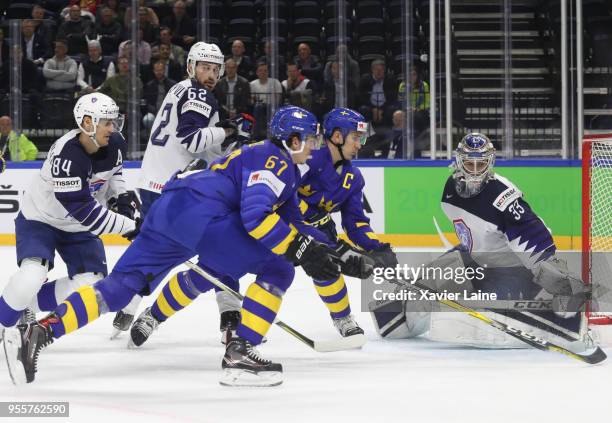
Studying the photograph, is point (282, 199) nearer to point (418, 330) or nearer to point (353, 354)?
point (353, 354)

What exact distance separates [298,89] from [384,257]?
14.5 ft

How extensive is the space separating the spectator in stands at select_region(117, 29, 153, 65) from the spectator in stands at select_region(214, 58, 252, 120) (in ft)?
2.06

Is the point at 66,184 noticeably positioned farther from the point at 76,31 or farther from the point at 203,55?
the point at 76,31

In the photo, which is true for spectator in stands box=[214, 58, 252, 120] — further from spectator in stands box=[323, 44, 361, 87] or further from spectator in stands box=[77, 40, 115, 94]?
spectator in stands box=[77, 40, 115, 94]

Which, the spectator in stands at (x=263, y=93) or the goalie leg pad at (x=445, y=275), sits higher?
the spectator in stands at (x=263, y=93)

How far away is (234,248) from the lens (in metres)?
3.28

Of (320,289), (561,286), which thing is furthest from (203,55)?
(561,286)

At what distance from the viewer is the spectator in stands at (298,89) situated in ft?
26.6

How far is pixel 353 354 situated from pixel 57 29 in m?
5.63

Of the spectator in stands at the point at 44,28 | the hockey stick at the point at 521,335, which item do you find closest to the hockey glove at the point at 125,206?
the hockey stick at the point at 521,335

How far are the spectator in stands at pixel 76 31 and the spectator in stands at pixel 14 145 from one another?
2.69ft

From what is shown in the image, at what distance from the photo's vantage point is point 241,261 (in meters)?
3.30

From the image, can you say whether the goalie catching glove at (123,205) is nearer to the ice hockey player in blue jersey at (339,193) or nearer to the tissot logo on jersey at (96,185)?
the tissot logo on jersey at (96,185)

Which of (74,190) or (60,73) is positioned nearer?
(74,190)
